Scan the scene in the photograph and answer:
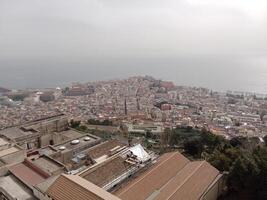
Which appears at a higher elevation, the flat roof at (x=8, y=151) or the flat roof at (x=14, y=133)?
the flat roof at (x=8, y=151)

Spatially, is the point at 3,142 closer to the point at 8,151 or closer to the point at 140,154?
the point at 8,151

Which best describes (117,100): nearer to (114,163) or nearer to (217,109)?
(217,109)

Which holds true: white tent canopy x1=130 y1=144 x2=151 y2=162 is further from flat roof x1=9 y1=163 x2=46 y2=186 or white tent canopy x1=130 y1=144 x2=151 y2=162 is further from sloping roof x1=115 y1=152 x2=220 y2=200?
flat roof x1=9 y1=163 x2=46 y2=186

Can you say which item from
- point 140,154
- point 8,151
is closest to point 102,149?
point 140,154

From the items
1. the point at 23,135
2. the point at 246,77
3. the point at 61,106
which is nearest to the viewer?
the point at 23,135

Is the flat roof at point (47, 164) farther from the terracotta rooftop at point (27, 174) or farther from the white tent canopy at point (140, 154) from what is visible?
the white tent canopy at point (140, 154)

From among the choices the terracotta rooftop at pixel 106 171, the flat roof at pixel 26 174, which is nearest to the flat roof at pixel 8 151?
the flat roof at pixel 26 174

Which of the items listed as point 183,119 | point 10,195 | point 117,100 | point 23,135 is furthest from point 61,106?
point 10,195
